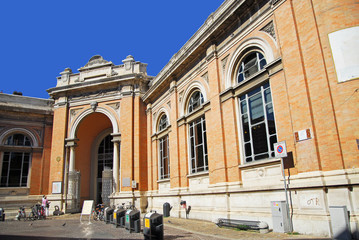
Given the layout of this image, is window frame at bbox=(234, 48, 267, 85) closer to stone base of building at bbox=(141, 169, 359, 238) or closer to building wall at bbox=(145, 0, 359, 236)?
building wall at bbox=(145, 0, 359, 236)

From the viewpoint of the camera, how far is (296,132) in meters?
8.63

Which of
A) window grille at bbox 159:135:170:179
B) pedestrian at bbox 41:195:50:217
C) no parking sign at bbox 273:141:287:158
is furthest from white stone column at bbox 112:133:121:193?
no parking sign at bbox 273:141:287:158

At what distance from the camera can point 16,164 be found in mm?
22922

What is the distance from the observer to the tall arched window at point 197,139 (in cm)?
1426

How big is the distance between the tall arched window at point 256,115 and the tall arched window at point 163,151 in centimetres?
788

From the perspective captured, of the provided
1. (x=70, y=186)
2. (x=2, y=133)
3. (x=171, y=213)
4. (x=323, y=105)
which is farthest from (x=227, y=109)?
(x=2, y=133)

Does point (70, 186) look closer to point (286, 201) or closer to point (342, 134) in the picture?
point (286, 201)

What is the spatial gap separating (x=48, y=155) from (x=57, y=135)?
2.69 meters

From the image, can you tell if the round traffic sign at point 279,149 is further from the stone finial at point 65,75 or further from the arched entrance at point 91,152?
the stone finial at point 65,75

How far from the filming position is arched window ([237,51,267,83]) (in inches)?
428

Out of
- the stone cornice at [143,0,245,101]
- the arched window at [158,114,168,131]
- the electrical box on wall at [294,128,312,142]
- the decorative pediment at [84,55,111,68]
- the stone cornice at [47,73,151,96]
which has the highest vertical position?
the decorative pediment at [84,55,111,68]

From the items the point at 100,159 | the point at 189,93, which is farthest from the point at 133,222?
the point at 100,159

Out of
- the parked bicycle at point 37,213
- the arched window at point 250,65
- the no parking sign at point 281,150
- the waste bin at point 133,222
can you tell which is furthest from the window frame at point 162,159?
the no parking sign at point 281,150

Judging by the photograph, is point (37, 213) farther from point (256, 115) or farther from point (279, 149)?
point (279, 149)
